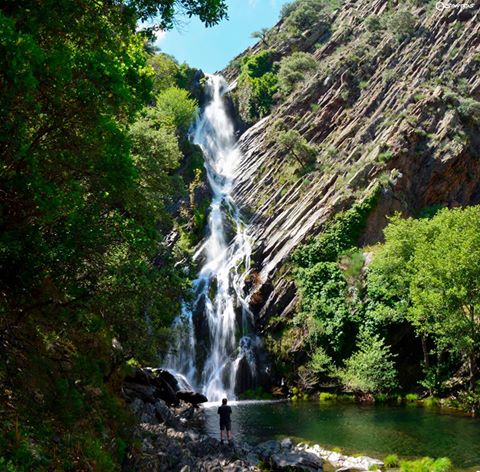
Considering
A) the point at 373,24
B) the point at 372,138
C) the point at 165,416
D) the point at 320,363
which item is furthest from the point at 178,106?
the point at 165,416

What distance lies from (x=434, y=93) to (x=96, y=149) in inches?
1779

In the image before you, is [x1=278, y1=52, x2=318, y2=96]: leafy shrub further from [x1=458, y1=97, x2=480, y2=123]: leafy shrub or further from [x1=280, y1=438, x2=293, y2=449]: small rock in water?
[x1=280, y1=438, x2=293, y2=449]: small rock in water

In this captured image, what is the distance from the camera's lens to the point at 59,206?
310 inches

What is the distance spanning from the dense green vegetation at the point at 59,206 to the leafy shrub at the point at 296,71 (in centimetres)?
5476

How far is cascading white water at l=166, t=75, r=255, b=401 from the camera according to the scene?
1371 inches

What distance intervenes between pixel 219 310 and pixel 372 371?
13953mm

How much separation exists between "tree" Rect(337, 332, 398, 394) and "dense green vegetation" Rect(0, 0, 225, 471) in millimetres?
20532

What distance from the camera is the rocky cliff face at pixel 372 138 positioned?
135 feet

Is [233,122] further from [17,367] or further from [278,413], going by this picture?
[17,367]

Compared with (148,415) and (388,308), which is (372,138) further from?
(148,415)

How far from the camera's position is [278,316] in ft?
123

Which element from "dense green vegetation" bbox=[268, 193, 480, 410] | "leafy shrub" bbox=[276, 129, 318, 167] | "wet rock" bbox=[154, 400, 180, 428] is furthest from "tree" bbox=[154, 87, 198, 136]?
"wet rock" bbox=[154, 400, 180, 428]

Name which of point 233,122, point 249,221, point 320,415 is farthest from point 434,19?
point 320,415

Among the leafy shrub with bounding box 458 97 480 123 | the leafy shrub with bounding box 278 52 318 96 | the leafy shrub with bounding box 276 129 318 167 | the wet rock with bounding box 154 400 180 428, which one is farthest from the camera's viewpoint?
the leafy shrub with bounding box 278 52 318 96
